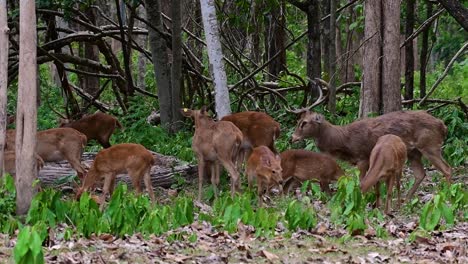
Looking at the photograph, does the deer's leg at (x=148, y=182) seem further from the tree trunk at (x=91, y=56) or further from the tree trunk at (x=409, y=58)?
the tree trunk at (x=91, y=56)

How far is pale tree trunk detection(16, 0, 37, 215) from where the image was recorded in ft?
29.2

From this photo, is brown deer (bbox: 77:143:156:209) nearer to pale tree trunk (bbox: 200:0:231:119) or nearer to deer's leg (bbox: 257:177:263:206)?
deer's leg (bbox: 257:177:263:206)

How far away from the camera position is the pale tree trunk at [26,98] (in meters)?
8.91

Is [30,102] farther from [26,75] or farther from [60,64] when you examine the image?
[60,64]

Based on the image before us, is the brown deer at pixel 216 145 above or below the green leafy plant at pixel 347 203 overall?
above

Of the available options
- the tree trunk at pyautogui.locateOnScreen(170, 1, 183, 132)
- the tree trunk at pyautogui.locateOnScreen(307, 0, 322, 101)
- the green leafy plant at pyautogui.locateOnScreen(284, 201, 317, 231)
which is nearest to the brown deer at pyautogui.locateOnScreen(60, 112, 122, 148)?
the tree trunk at pyautogui.locateOnScreen(170, 1, 183, 132)

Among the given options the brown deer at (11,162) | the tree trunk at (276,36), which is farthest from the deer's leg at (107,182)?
the tree trunk at (276,36)

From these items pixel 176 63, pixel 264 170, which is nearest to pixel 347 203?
pixel 264 170

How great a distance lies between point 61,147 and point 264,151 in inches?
121

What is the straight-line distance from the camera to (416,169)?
41.6ft

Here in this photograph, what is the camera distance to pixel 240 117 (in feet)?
44.5

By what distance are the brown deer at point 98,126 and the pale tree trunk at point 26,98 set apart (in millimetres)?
6698

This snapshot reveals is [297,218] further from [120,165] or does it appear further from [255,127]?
[255,127]

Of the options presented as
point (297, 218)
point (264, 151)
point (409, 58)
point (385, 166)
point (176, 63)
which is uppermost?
point (176, 63)
